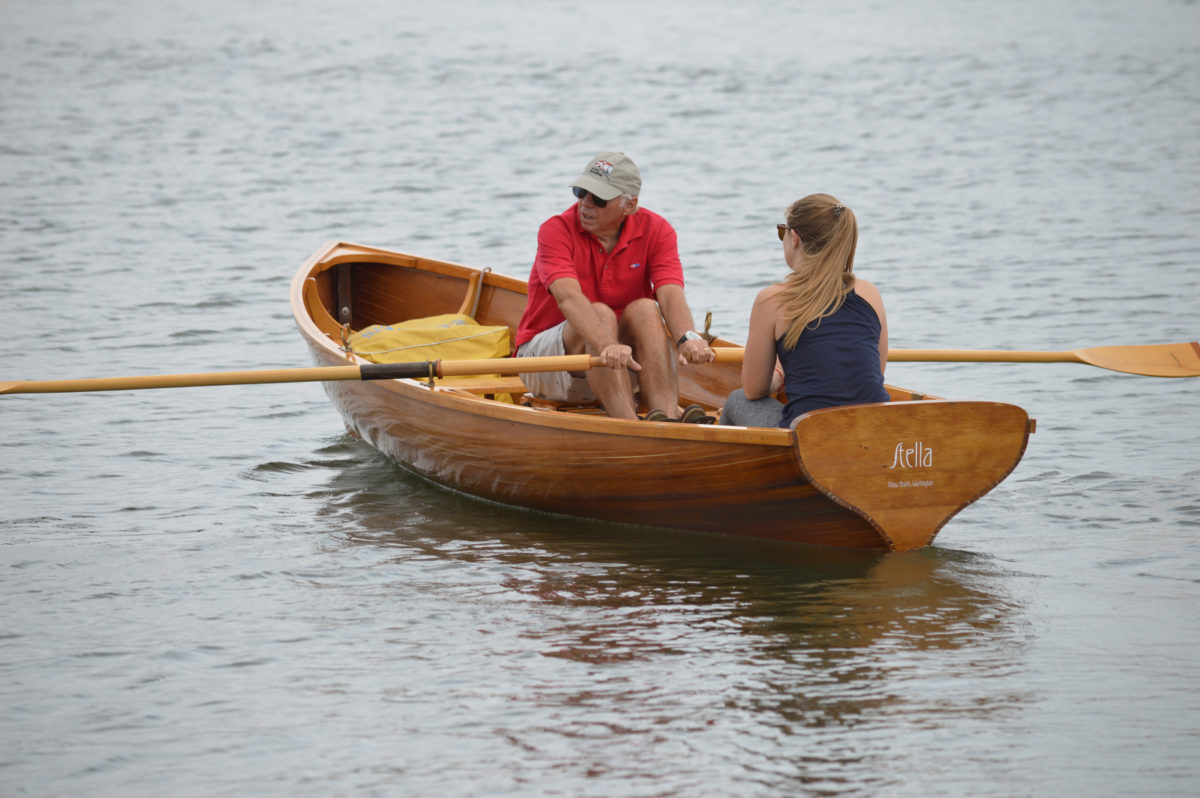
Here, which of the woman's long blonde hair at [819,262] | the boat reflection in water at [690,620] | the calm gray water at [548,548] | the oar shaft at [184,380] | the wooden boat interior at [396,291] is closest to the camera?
the calm gray water at [548,548]

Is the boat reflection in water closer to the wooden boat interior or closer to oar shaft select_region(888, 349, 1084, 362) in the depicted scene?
oar shaft select_region(888, 349, 1084, 362)

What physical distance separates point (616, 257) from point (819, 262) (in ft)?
4.21

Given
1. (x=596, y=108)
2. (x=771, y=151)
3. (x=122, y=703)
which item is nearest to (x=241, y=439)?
(x=122, y=703)

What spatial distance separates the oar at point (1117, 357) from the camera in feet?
20.2

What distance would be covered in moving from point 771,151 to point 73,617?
14730mm

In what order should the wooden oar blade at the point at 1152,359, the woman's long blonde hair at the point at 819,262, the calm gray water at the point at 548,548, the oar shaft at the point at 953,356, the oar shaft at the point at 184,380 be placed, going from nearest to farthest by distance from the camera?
the calm gray water at the point at 548,548, the woman's long blonde hair at the point at 819,262, the oar shaft at the point at 184,380, the oar shaft at the point at 953,356, the wooden oar blade at the point at 1152,359

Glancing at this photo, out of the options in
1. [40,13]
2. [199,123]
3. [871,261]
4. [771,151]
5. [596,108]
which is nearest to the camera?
[871,261]

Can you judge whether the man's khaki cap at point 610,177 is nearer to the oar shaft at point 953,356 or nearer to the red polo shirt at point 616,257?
the red polo shirt at point 616,257

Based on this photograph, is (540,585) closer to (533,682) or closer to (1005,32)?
(533,682)

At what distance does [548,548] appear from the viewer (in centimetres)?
595

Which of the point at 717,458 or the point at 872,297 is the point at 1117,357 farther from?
the point at 717,458

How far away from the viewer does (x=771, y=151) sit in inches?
744

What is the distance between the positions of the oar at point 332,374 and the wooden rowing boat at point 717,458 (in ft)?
0.61

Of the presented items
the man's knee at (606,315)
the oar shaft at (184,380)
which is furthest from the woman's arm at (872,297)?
the oar shaft at (184,380)
